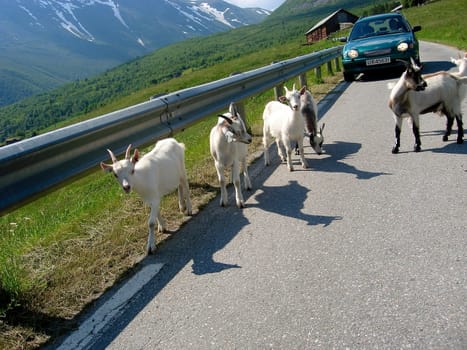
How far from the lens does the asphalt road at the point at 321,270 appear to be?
102 inches

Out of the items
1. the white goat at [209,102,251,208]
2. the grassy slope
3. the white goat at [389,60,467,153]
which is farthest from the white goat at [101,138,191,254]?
the white goat at [389,60,467,153]

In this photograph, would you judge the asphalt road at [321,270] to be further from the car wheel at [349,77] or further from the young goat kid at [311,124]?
the car wheel at [349,77]

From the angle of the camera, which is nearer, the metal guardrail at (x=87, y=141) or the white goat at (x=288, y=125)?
the metal guardrail at (x=87, y=141)

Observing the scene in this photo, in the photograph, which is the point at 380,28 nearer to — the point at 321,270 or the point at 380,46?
the point at 380,46

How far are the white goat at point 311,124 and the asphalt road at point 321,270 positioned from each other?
1220 millimetres

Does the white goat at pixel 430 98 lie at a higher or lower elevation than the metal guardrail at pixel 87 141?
lower

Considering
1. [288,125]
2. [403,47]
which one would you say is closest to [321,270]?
[288,125]

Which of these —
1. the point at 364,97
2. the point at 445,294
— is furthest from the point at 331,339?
the point at 364,97

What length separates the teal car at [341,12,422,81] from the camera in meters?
12.4

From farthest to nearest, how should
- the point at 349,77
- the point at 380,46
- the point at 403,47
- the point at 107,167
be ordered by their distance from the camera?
the point at 349,77 < the point at 380,46 < the point at 403,47 < the point at 107,167

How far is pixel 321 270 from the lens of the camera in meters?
3.26

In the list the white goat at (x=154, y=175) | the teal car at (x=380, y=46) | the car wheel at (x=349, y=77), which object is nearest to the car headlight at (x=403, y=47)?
the teal car at (x=380, y=46)

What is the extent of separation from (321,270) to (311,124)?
396cm

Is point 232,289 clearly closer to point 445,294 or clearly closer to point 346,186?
point 445,294
